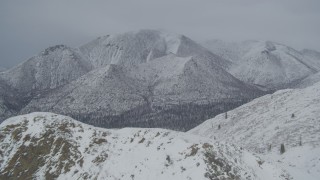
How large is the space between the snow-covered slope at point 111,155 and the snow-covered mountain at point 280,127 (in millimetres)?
18865

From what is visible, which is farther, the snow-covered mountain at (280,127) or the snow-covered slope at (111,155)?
the snow-covered mountain at (280,127)

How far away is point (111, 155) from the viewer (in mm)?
59594

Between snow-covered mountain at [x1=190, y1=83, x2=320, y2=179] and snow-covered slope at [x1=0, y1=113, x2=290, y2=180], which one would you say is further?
snow-covered mountain at [x1=190, y1=83, x2=320, y2=179]

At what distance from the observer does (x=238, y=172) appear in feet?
167

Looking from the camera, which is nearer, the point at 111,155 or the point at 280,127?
the point at 111,155

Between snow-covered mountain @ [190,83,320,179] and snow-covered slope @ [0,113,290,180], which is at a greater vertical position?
snow-covered slope @ [0,113,290,180]

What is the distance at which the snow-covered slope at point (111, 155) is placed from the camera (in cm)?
5159

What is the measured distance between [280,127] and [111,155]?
284 feet

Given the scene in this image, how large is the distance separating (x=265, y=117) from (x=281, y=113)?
661cm

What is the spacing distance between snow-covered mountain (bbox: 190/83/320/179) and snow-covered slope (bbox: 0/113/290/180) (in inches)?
743

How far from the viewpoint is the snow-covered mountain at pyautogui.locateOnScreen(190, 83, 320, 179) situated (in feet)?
285

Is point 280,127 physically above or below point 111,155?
below

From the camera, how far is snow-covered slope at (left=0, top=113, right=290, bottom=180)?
2031 inches

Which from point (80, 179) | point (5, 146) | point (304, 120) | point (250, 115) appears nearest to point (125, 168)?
point (80, 179)
